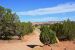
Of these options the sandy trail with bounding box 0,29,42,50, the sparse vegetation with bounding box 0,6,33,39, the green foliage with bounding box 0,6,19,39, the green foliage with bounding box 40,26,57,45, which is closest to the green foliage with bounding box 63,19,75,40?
the sandy trail with bounding box 0,29,42,50

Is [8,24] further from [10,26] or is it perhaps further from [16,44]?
[16,44]

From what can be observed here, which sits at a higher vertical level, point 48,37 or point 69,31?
point 69,31

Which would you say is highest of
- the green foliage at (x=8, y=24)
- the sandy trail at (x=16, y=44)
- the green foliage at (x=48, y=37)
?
the green foliage at (x=8, y=24)

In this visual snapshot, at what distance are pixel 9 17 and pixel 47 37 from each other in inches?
830

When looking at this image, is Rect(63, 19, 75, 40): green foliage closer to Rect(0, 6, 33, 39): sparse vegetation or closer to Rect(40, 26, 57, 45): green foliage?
Rect(40, 26, 57, 45): green foliage

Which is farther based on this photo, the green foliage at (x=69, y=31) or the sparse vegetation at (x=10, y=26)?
the sparse vegetation at (x=10, y=26)

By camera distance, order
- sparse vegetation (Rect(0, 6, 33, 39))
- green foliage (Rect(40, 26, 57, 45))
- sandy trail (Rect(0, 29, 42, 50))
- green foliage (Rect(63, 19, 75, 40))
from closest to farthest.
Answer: green foliage (Rect(40, 26, 57, 45)) < sandy trail (Rect(0, 29, 42, 50)) < green foliage (Rect(63, 19, 75, 40)) < sparse vegetation (Rect(0, 6, 33, 39))

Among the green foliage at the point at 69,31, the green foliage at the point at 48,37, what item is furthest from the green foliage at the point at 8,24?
the green foliage at the point at 48,37

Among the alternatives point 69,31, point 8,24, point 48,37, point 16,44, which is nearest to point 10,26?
point 8,24

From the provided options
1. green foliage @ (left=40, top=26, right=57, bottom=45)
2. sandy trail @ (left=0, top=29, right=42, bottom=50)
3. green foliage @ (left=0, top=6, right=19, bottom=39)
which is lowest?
sandy trail @ (left=0, top=29, right=42, bottom=50)

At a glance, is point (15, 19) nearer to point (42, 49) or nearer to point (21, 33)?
point (21, 33)

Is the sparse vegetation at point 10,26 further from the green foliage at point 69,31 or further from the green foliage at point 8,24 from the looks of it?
the green foliage at point 69,31

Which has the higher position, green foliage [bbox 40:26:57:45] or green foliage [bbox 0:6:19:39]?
green foliage [bbox 0:6:19:39]

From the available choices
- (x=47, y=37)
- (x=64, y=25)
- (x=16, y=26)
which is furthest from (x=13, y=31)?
(x=47, y=37)
